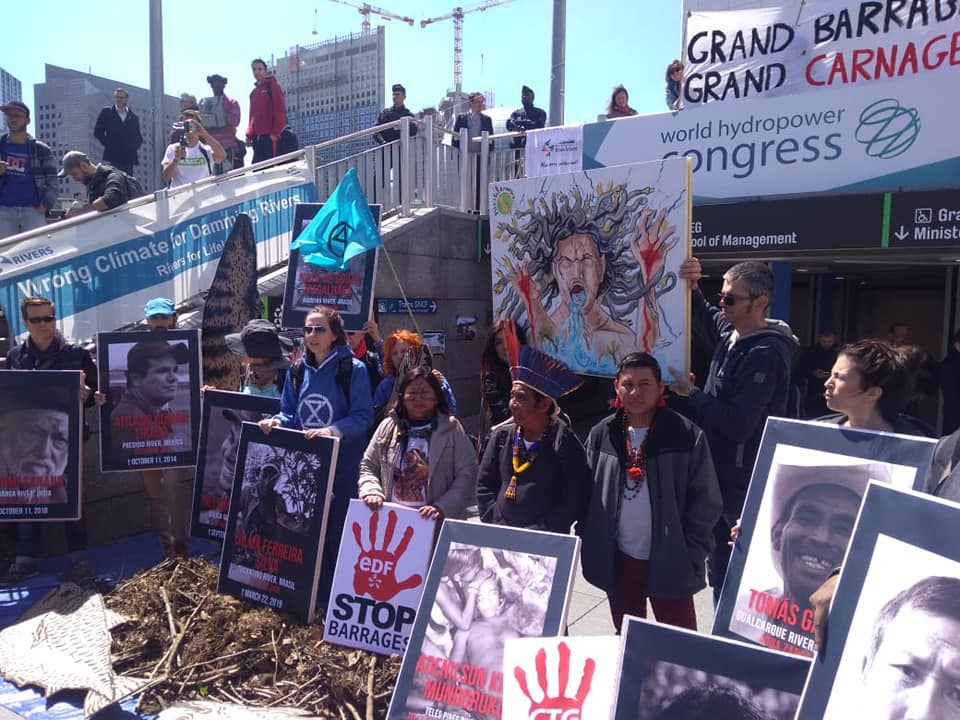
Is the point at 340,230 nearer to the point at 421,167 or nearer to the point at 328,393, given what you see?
the point at 328,393

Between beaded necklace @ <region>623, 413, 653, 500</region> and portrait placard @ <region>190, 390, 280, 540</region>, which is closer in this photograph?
beaded necklace @ <region>623, 413, 653, 500</region>

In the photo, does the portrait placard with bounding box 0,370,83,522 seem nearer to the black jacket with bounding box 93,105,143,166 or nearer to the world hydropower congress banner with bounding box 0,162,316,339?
the world hydropower congress banner with bounding box 0,162,316,339

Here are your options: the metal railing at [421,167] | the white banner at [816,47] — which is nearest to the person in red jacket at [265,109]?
the metal railing at [421,167]

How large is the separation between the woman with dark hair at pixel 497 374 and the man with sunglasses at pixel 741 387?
1996 mm

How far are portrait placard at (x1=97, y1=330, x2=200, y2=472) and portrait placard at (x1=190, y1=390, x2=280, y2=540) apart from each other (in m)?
0.29

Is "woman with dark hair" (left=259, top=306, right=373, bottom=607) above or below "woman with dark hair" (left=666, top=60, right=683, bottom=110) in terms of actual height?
below

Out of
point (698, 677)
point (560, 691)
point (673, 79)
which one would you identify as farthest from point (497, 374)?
point (673, 79)

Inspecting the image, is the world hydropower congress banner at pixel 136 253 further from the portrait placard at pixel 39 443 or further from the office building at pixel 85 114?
the office building at pixel 85 114

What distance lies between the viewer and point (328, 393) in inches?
182

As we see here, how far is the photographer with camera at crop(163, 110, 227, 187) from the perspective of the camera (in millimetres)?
9984

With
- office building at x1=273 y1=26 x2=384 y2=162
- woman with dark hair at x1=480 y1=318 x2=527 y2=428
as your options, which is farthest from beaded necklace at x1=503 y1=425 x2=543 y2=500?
office building at x1=273 y1=26 x2=384 y2=162

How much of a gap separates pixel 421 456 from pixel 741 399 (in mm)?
1609

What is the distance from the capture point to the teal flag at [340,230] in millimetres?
6105

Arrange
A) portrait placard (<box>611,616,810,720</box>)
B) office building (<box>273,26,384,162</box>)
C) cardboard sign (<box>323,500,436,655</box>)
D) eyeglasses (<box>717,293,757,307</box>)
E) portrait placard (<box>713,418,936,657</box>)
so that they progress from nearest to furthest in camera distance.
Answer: portrait placard (<box>611,616,810,720</box>)
portrait placard (<box>713,418,936,657</box>)
eyeglasses (<box>717,293,757,307</box>)
cardboard sign (<box>323,500,436,655</box>)
office building (<box>273,26,384,162</box>)
